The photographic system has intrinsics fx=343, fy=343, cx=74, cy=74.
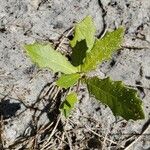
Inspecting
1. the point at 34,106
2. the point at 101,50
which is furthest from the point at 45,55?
the point at 34,106

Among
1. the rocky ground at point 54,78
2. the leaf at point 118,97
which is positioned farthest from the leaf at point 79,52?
the rocky ground at point 54,78

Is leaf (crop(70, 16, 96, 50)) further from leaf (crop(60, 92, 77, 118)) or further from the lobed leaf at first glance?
leaf (crop(60, 92, 77, 118))

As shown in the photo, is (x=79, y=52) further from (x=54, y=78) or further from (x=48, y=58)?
(x=54, y=78)

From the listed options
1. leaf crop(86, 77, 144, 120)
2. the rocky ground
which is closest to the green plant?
leaf crop(86, 77, 144, 120)

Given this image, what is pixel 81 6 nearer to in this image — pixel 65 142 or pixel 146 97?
pixel 146 97

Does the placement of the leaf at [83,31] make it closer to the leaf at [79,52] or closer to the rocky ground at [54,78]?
the leaf at [79,52]

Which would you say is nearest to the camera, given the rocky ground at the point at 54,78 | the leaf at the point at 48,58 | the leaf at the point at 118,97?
the leaf at the point at 118,97

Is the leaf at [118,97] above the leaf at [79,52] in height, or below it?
below
